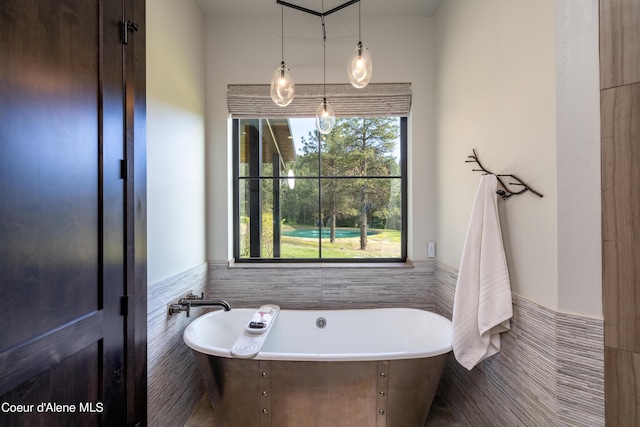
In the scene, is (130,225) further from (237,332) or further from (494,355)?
(494,355)

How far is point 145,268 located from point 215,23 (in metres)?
2.07

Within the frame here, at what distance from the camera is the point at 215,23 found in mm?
2248

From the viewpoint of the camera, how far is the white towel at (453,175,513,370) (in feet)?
4.35

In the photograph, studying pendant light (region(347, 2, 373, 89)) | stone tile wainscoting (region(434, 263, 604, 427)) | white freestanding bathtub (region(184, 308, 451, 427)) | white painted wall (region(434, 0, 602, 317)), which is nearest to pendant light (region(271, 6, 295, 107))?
pendant light (region(347, 2, 373, 89))

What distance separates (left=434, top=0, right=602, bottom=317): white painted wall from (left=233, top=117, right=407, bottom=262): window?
32.6 inches

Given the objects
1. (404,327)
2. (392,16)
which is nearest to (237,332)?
(404,327)

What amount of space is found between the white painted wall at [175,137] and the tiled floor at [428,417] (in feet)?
3.28

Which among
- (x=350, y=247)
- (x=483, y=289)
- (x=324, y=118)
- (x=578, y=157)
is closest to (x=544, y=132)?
(x=578, y=157)

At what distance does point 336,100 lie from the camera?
2250 millimetres

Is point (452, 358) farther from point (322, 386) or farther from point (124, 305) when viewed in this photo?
point (124, 305)

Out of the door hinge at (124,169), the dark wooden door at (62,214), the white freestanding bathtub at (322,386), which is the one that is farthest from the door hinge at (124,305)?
the door hinge at (124,169)

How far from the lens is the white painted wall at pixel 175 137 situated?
1501mm

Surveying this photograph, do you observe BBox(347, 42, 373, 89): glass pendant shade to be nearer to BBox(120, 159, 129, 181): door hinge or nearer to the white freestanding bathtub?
BBox(120, 159, 129, 181): door hinge

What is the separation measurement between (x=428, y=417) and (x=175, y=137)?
8.24 feet
